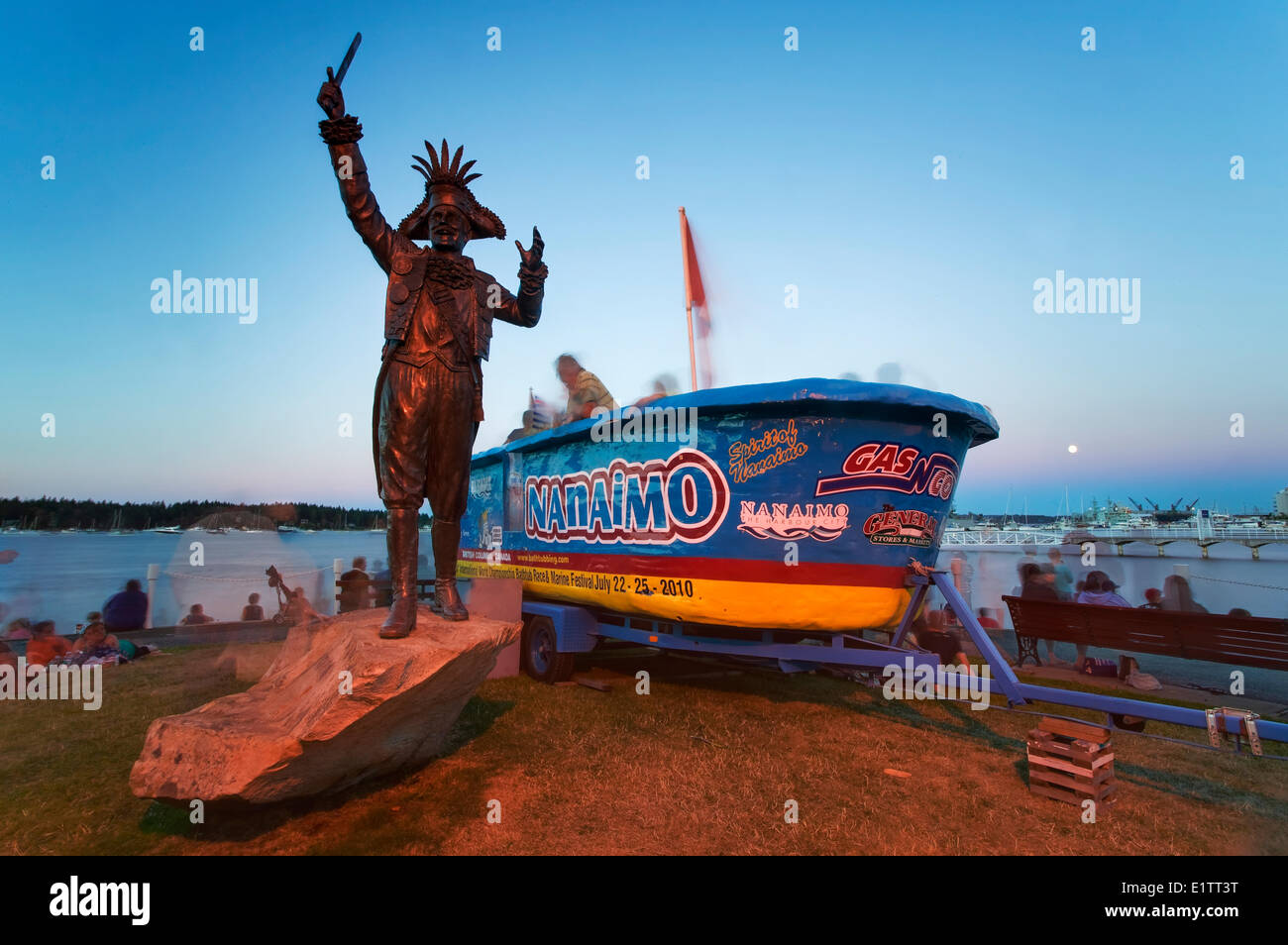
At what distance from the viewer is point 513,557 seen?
783 centimetres

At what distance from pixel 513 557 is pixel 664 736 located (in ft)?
11.8

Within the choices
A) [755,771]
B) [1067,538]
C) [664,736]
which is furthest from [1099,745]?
[1067,538]

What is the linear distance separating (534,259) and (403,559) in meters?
2.23

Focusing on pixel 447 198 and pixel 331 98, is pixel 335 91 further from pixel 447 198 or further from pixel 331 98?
pixel 447 198

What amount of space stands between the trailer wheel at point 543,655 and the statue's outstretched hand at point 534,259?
4.07 m

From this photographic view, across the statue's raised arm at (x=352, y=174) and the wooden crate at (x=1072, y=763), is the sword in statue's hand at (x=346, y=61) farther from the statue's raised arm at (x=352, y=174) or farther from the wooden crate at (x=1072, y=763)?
the wooden crate at (x=1072, y=763)

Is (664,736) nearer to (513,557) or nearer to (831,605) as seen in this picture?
(831,605)

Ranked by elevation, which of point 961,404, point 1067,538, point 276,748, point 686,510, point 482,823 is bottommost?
point 1067,538

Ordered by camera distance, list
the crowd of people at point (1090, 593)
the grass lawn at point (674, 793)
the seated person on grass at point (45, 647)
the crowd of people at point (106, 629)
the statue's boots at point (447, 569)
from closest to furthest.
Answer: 1. the grass lawn at point (674, 793)
2. the statue's boots at point (447, 569)
3. the seated person on grass at point (45, 647)
4. the crowd of people at point (106, 629)
5. the crowd of people at point (1090, 593)

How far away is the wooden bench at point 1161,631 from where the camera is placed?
5613 mm

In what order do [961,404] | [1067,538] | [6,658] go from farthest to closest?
[1067,538] → [6,658] → [961,404]

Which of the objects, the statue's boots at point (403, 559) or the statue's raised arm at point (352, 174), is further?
the statue's boots at point (403, 559)

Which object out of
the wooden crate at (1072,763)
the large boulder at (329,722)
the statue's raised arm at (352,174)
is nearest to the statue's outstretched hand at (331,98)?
the statue's raised arm at (352,174)

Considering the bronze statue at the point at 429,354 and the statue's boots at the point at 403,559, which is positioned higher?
the bronze statue at the point at 429,354
